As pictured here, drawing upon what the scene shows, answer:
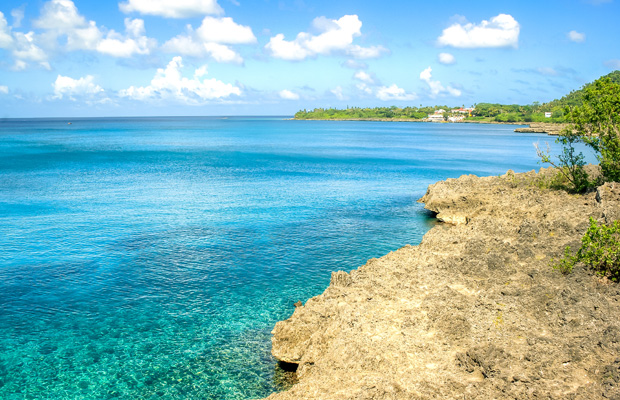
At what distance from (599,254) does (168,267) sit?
23875 mm

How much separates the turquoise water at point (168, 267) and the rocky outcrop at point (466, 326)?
12.1ft

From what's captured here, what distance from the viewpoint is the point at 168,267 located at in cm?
2984

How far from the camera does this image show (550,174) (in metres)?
44.8

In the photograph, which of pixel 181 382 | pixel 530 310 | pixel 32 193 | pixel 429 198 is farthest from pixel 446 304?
pixel 32 193

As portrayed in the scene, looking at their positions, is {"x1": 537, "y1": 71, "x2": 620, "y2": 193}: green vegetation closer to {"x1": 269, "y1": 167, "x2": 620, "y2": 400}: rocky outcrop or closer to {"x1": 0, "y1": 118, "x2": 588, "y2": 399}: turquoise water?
{"x1": 269, "y1": 167, "x2": 620, "y2": 400}: rocky outcrop

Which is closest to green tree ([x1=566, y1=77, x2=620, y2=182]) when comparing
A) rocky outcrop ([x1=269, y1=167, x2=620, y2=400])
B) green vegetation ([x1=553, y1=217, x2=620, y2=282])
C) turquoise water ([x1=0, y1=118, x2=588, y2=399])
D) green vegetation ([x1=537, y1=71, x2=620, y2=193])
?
green vegetation ([x1=537, y1=71, x2=620, y2=193])

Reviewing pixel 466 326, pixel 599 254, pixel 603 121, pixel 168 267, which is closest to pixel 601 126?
pixel 603 121

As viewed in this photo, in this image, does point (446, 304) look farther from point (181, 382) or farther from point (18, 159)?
point (18, 159)

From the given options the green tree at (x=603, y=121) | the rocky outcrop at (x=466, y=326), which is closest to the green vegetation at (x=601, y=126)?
the green tree at (x=603, y=121)

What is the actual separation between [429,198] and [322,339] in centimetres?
3286

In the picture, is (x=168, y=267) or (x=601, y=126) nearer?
(x=168, y=267)

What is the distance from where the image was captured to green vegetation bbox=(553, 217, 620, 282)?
18391 mm

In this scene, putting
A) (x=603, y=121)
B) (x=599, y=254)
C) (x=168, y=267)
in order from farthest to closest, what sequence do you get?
(x=603, y=121) < (x=168, y=267) < (x=599, y=254)

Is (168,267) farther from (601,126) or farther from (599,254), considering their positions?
(601,126)
